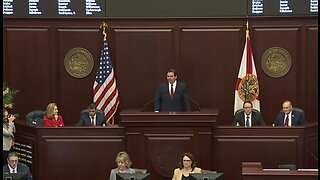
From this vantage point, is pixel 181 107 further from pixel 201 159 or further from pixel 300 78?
pixel 300 78

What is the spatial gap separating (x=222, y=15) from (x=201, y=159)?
336 centimetres

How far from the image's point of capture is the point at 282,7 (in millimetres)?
11727

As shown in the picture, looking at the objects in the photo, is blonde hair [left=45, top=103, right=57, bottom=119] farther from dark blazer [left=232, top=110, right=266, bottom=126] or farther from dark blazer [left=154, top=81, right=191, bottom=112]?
dark blazer [left=232, top=110, right=266, bottom=126]

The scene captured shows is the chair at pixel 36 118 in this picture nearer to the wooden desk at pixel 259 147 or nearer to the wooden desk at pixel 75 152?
the wooden desk at pixel 75 152

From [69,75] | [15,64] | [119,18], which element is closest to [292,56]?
[119,18]

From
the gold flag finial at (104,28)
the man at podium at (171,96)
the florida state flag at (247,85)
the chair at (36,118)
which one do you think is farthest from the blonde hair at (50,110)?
the florida state flag at (247,85)

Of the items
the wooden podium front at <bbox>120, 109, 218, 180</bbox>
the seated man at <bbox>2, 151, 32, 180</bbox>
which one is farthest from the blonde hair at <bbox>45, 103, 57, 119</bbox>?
the seated man at <bbox>2, 151, 32, 180</bbox>

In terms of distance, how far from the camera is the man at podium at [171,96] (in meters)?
10.6

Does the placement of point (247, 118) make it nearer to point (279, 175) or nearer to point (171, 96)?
point (171, 96)

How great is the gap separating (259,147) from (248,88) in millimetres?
2285

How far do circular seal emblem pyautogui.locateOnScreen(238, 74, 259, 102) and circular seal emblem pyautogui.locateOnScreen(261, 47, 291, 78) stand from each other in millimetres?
485

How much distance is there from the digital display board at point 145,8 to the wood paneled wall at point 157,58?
0.11 metres

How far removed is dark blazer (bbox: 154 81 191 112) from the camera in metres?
10.6

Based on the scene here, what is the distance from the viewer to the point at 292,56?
12.0 meters
